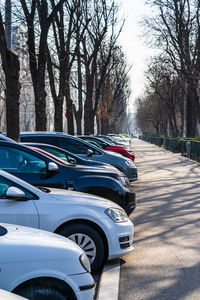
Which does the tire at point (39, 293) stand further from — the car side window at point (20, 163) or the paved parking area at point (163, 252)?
the car side window at point (20, 163)

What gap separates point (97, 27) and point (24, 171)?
25.9 meters

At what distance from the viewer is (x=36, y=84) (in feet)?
58.2

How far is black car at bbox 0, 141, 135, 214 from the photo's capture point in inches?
292

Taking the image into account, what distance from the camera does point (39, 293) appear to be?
3787 millimetres

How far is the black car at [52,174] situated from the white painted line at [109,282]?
149 centimetres

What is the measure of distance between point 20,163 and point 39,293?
4023 mm

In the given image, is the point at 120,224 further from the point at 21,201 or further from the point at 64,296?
the point at 64,296

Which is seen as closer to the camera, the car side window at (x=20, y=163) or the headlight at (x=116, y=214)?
the headlight at (x=116, y=214)

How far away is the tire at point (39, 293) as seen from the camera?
12.3 feet

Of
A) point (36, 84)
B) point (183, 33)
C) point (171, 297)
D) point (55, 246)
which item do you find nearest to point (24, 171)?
point (171, 297)

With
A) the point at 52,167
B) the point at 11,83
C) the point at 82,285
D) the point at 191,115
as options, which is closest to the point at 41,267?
the point at 82,285

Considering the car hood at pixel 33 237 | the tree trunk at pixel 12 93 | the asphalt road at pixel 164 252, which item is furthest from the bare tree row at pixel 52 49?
the car hood at pixel 33 237

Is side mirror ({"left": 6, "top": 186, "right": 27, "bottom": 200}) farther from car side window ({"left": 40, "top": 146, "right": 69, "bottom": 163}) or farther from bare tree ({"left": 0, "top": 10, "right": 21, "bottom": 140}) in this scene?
bare tree ({"left": 0, "top": 10, "right": 21, "bottom": 140})

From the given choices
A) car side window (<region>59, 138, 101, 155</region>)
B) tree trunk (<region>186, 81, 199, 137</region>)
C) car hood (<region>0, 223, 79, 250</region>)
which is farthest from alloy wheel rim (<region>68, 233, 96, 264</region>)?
tree trunk (<region>186, 81, 199, 137</region>)
